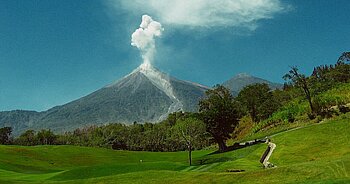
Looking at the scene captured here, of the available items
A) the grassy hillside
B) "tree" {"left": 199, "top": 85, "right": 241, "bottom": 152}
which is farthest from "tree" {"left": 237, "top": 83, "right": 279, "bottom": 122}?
the grassy hillside

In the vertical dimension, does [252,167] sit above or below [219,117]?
below

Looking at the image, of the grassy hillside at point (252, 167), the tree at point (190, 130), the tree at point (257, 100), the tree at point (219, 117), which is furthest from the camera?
the tree at point (257, 100)

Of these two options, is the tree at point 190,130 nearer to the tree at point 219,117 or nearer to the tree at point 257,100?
the tree at point 219,117

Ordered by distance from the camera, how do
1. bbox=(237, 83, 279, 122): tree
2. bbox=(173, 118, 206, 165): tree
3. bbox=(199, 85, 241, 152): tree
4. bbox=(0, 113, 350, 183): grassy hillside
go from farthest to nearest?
1. bbox=(237, 83, 279, 122): tree
2. bbox=(199, 85, 241, 152): tree
3. bbox=(173, 118, 206, 165): tree
4. bbox=(0, 113, 350, 183): grassy hillside

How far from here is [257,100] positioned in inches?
5207

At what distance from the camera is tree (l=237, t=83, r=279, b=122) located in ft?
415

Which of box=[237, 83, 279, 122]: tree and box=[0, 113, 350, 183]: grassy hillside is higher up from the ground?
box=[237, 83, 279, 122]: tree

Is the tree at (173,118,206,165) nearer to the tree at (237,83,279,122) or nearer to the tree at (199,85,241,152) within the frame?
the tree at (199,85,241,152)

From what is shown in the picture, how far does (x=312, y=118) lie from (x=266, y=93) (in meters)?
71.7

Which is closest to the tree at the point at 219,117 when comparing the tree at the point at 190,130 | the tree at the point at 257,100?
the tree at the point at 190,130

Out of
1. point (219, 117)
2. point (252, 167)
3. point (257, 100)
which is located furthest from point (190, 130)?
point (257, 100)

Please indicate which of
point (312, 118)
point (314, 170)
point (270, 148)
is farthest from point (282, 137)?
point (314, 170)

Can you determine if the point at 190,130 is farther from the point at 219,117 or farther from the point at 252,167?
the point at 252,167

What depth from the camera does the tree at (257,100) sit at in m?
126
